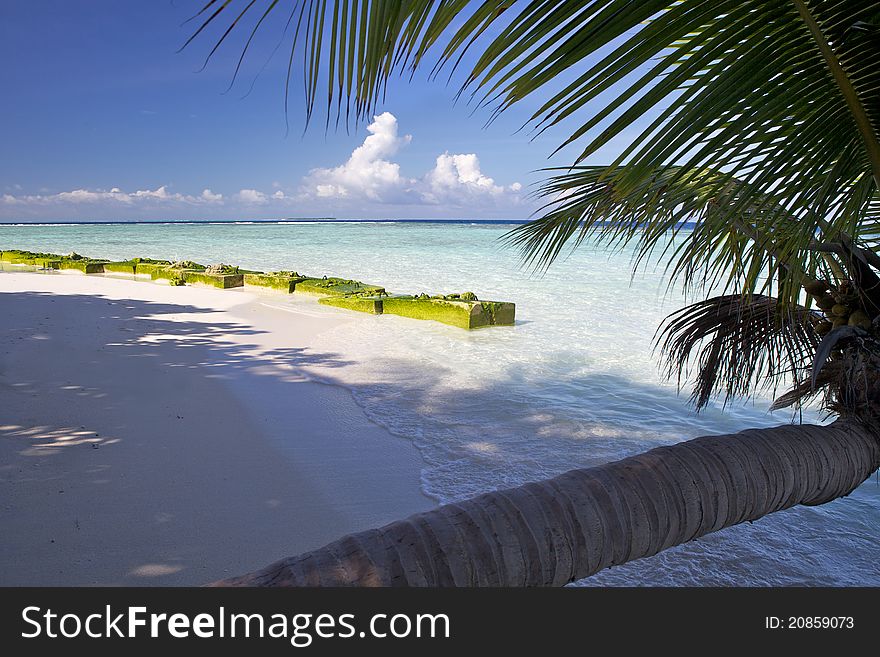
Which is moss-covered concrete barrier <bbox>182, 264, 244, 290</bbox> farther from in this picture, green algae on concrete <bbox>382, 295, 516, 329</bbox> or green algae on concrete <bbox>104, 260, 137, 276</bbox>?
green algae on concrete <bbox>382, 295, 516, 329</bbox>

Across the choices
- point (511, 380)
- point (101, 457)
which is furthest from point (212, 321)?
point (101, 457)

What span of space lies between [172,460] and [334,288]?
9163 mm

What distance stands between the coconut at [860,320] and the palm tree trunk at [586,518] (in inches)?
25.2

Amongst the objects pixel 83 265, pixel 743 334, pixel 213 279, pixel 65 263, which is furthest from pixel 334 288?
pixel 743 334

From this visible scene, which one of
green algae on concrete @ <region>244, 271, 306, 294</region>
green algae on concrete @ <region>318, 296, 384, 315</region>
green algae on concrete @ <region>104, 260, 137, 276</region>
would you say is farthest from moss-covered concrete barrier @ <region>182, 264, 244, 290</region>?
green algae on concrete @ <region>318, 296, 384, 315</region>

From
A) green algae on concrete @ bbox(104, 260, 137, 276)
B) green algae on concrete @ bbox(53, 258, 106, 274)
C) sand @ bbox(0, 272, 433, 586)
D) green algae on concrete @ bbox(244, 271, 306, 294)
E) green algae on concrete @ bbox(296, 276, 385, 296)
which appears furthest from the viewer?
green algae on concrete @ bbox(53, 258, 106, 274)

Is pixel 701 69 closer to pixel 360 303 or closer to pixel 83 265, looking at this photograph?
pixel 360 303

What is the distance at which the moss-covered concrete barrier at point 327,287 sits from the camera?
34.9 ft

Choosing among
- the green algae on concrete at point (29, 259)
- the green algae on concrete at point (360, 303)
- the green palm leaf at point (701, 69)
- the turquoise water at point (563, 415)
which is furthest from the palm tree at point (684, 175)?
the green algae on concrete at point (29, 259)

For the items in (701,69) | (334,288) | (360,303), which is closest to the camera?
(701,69)

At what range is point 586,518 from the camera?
1796 millimetres

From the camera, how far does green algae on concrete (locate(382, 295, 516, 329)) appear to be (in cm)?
1037

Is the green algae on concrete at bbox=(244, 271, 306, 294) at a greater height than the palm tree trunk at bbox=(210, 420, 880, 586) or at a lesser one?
greater
